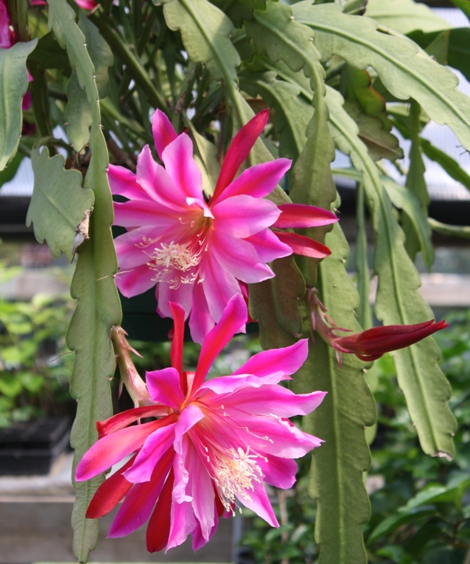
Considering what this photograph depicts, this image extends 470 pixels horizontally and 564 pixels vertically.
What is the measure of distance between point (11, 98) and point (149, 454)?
0.25m

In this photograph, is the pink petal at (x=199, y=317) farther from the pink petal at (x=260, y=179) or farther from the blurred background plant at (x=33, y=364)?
the blurred background plant at (x=33, y=364)

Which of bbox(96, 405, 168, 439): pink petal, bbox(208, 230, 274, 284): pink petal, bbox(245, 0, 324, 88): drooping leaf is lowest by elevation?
bbox(96, 405, 168, 439): pink petal

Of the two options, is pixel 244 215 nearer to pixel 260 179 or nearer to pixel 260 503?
pixel 260 179

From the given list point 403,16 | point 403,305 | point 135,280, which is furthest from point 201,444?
point 403,16

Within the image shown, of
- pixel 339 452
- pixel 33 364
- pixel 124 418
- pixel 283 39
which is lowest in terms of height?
pixel 33 364

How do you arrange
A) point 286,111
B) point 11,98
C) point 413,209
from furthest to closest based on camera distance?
point 413,209
point 286,111
point 11,98

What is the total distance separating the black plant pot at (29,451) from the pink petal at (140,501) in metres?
1.78

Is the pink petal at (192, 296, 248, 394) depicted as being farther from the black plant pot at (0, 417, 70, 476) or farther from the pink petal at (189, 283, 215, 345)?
the black plant pot at (0, 417, 70, 476)

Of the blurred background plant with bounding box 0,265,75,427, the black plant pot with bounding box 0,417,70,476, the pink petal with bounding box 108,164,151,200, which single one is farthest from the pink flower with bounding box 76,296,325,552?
the blurred background plant with bounding box 0,265,75,427

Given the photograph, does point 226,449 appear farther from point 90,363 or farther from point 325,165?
point 325,165

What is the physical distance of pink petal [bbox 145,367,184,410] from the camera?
0.30m

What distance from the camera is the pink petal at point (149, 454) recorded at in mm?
299

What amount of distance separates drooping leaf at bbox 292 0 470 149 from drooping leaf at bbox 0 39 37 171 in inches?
9.2

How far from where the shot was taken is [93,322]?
0.35 metres
